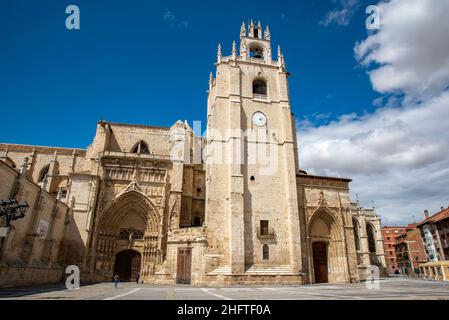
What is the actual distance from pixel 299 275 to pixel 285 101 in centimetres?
1367

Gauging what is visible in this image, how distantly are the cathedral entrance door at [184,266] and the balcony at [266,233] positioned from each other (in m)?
5.05

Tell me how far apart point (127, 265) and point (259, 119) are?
16.2 metres

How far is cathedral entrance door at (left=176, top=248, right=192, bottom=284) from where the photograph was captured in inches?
796

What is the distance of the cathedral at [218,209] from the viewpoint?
1959cm

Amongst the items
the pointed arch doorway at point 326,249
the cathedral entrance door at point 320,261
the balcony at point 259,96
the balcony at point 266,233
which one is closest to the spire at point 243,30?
the balcony at point 259,96

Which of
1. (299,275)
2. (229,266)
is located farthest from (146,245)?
(299,275)

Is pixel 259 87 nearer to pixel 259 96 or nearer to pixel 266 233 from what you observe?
pixel 259 96

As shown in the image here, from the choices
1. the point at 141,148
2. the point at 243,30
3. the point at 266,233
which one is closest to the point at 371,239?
the point at 266,233

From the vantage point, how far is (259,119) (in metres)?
24.0

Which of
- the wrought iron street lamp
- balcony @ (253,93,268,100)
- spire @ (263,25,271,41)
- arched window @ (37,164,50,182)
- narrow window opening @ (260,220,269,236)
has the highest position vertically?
spire @ (263,25,271,41)

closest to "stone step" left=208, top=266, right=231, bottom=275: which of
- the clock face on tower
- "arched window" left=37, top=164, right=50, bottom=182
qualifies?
the clock face on tower

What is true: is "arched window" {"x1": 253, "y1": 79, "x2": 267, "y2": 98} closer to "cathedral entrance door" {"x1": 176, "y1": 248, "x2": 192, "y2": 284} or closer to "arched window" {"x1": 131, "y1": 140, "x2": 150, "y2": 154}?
"arched window" {"x1": 131, "y1": 140, "x2": 150, "y2": 154}

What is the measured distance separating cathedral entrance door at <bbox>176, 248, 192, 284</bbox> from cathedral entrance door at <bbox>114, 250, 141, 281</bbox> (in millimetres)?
5292

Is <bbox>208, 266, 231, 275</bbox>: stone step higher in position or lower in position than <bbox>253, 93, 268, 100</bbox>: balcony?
lower
